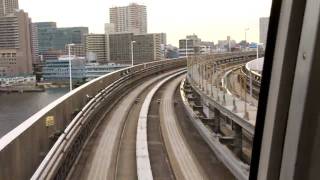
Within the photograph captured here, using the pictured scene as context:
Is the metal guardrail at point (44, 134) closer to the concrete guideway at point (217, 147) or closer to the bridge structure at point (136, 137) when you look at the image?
the bridge structure at point (136, 137)

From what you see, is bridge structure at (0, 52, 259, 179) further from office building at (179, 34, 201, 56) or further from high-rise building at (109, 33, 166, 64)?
high-rise building at (109, 33, 166, 64)

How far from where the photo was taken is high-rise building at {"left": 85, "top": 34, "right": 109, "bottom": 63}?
26.3 metres

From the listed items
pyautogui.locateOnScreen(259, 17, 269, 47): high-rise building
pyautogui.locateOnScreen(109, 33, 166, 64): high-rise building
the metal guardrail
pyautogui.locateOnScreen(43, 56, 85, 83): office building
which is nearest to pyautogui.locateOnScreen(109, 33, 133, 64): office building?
pyautogui.locateOnScreen(109, 33, 166, 64): high-rise building

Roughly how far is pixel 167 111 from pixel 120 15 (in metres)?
4.45

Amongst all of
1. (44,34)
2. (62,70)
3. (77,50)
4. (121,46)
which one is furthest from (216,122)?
(121,46)

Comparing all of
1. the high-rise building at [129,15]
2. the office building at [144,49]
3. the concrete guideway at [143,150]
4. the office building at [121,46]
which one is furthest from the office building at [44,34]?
the office building at [144,49]

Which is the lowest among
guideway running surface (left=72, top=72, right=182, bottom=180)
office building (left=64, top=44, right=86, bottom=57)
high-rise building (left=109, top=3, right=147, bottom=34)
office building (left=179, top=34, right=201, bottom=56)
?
Result: guideway running surface (left=72, top=72, right=182, bottom=180)

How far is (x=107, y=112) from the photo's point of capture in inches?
749

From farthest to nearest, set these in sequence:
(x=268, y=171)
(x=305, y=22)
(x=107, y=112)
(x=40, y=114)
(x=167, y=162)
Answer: (x=107, y=112) < (x=167, y=162) < (x=40, y=114) < (x=268, y=171) < (x=305, y=22)

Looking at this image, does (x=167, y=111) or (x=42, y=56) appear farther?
(x=167, y=111)

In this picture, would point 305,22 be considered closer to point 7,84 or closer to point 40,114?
point 40,114

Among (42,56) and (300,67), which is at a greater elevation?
(300,67)

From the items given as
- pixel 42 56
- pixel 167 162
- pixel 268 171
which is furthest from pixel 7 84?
pixel 268 171

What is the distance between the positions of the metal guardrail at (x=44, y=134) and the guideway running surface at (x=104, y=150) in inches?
15.7
